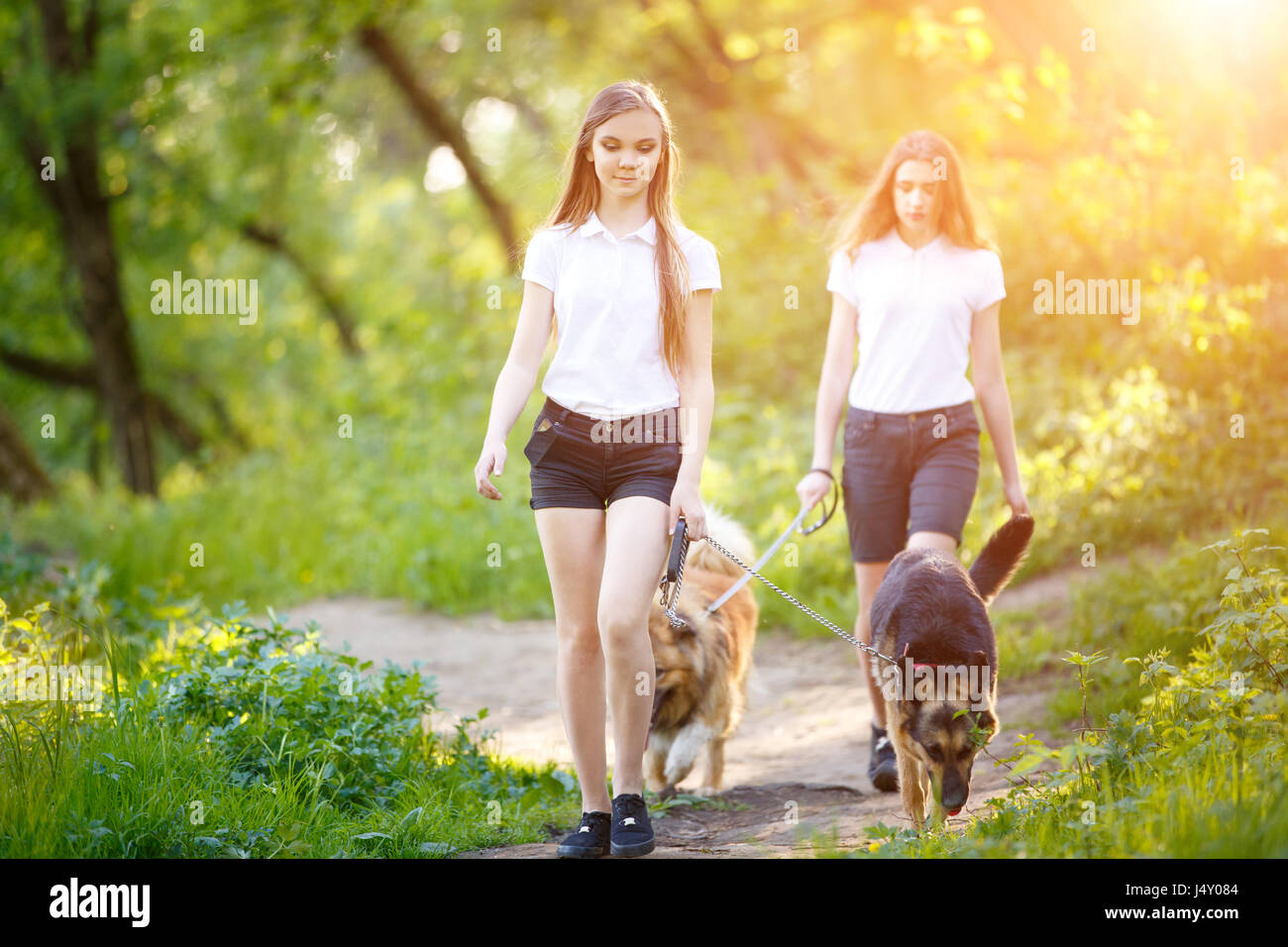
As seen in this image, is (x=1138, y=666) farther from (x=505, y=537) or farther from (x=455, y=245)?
(x=455, y=245)

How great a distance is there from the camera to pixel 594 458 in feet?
12.4

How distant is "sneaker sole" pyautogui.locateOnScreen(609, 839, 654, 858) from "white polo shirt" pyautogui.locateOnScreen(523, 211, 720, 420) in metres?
1.35

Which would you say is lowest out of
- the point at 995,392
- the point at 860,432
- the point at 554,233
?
the point at 860,432

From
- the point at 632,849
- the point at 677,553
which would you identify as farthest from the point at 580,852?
the point at 677,553

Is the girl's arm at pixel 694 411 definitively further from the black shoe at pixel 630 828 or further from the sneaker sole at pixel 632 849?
the sneaker sole at pixel 632 849

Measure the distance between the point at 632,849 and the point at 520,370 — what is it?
1.56 m

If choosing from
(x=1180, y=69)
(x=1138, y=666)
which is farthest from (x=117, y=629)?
(x=1180, y=69)

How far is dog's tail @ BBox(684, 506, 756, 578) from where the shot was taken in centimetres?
548

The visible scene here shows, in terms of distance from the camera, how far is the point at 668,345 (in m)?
3.84

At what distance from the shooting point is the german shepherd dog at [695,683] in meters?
5.05

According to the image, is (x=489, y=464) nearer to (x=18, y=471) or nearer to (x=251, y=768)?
(x=251, y=768)

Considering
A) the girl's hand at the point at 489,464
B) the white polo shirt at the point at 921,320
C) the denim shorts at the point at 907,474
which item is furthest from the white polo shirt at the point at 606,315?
the denim shorts at the point at 907,474

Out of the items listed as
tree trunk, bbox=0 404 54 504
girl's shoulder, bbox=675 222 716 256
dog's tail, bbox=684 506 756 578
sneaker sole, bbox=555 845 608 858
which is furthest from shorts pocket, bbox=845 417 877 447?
tree trunk, bbox=0 404 54 504

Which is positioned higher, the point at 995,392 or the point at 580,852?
the point at 995,392
